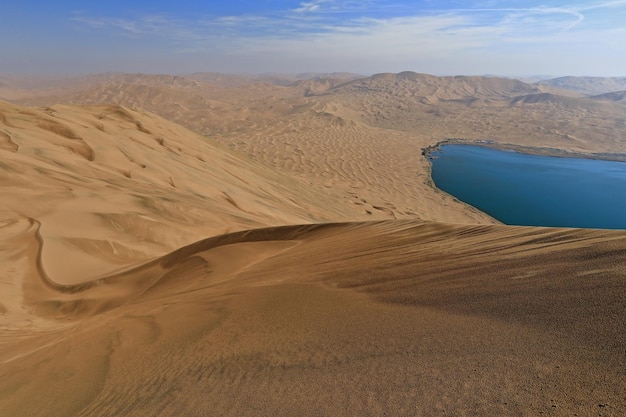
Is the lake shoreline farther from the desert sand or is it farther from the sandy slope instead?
the sandy slope

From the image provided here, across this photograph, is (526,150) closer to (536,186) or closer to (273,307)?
(536,186)

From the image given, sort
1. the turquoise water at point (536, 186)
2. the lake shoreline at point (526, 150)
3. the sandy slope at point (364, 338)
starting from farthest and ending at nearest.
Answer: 1. the lake shoreline at point (526, 150)
2. the turquoise water at point (536, 186)
3. the sandy slope at point (364, 338)

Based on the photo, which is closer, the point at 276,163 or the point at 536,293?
the point at 536,293

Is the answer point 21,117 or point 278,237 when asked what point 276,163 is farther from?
point 278,237

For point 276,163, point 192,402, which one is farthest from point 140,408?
point 276,163

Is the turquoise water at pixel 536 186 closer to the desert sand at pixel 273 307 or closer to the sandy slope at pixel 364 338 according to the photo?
the desert sand at pixel 273 307

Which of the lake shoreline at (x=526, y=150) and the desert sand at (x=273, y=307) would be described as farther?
the lake shoreline at (x=526, y=150)

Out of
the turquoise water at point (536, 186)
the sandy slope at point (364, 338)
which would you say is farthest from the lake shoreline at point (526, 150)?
the sandy slope at point (364, 338)

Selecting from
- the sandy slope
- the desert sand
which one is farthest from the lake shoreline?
the sandy slope
